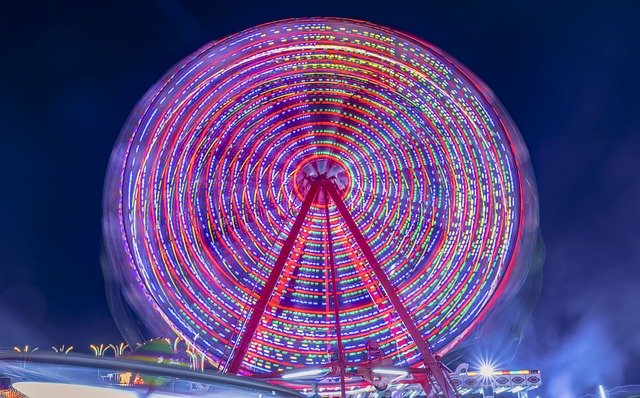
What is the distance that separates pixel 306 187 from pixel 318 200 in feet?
1.54

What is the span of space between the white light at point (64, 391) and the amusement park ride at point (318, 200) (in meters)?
9.53

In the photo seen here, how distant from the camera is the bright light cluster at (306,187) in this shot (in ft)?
40.7

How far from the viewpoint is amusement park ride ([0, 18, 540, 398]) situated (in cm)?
1227

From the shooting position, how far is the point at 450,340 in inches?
522

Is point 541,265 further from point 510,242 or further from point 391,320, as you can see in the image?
point 391,320

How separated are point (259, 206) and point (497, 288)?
562 centimetres

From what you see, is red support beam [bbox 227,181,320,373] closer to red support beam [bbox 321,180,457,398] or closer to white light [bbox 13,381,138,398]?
red support beam [bbox 321,180,457,398]

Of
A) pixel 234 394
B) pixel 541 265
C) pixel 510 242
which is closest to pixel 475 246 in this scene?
pixel 510 242

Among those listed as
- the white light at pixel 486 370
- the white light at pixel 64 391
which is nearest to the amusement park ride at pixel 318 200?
the white light at pixel 486 370

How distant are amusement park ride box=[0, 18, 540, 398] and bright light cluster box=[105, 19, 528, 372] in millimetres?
32

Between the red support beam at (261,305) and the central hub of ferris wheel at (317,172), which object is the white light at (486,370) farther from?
the red support beam at (261,305)

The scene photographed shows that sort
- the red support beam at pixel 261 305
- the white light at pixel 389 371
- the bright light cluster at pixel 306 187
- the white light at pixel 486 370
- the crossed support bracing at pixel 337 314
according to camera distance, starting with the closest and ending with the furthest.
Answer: the red support beam at pixel 261 305 < the crossed support bracing at pixel 337 314 < the white light at pixel 389 371 < the bright light cluster at pixel 306 187 < the white light at pixel 486 370

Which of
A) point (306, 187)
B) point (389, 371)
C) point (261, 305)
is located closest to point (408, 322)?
point (389, 371)

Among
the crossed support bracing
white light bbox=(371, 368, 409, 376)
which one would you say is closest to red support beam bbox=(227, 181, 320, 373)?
the crossed support bracing
